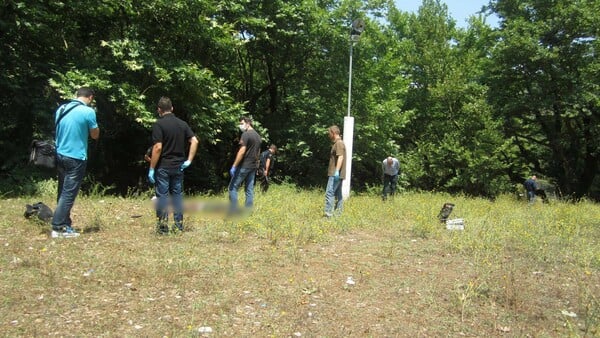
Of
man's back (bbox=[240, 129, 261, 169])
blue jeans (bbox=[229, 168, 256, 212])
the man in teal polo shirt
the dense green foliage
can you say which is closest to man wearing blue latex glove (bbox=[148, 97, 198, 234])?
the man in teal polo shirt

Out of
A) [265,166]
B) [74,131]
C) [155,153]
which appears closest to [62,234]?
[74,131]

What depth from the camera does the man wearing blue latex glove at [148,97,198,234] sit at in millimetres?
6078

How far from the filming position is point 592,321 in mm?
3883

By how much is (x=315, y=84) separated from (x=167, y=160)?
Answer: 1296 cm

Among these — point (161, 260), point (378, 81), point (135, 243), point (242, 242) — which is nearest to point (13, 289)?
point (161, 260)

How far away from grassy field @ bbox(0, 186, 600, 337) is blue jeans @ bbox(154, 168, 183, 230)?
1.01ft

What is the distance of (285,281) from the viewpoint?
473cm

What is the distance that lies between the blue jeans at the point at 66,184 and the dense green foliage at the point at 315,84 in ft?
17.8

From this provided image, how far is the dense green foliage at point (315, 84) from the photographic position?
37.1 feet

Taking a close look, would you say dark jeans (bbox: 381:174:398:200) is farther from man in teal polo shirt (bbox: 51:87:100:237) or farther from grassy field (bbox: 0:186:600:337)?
man in teal polo shirt (bbox: 51:87:100:237)

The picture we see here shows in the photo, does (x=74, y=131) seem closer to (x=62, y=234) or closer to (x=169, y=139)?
(x=169, y=139)

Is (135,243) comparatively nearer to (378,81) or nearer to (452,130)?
(378,81)

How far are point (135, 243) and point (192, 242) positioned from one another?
72cm

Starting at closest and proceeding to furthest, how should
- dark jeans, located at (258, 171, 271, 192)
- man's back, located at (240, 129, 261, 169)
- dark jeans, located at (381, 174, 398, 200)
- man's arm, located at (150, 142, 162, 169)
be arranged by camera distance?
man's arm, located at (150, 142, 162, 169), man's back, located at (240, 129, 261, 169), dark jeans, located at (258, 171, 271, 192), dark jeans, located at (381, 174, 398, 200)
